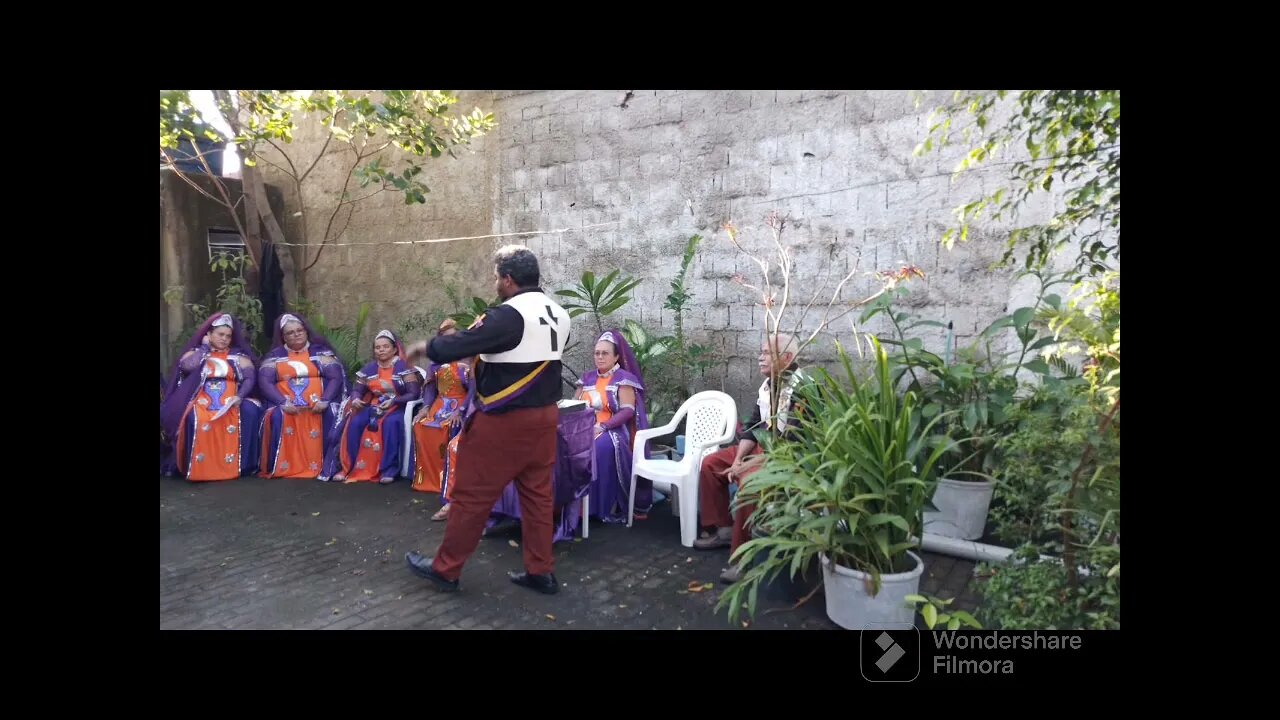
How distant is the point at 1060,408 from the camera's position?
362cm

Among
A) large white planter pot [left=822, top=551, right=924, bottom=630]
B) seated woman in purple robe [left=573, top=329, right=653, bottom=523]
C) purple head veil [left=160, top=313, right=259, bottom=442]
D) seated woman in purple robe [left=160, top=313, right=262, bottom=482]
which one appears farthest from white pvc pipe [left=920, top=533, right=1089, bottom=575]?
purple head veil [left=160, top=313, right=259, bottom=442]

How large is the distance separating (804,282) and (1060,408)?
234 centimetres

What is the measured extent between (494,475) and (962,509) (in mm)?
2639

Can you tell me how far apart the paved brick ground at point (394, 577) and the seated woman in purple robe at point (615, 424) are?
0.18 metres

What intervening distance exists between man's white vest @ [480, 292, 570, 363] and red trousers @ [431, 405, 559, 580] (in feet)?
0.89

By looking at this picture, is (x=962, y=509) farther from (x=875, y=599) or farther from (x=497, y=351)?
(x=497, y=351)

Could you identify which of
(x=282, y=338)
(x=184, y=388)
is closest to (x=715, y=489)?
(x=282, y=338)

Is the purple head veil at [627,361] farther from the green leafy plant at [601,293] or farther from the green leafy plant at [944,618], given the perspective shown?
the green leafy plant at [944,618]

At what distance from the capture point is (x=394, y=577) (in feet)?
13.2

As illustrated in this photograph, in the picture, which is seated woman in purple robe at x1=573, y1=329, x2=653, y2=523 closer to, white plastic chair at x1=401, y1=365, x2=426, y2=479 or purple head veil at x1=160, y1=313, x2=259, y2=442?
white plastic chair at x1=401, y1=365, x2=426, y2=479

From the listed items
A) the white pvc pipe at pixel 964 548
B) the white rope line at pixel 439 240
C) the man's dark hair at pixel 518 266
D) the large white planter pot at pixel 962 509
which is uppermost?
the white rope line at pixel 439 240

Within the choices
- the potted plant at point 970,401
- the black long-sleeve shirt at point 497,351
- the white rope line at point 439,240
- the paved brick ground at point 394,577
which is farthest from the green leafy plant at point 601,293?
the potted plant at point 970,401

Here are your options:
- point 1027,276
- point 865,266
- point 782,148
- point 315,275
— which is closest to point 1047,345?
point 1027,276

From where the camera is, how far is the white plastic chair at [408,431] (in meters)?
6.13
